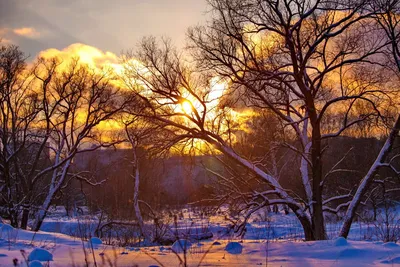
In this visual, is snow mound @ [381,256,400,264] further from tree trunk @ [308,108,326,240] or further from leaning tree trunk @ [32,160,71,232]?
leaning tree trunk @ [32,160,71,232]

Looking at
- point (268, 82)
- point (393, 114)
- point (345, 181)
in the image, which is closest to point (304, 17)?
point (268, 82)

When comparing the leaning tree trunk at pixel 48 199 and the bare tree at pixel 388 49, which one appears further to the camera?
the leaning tree trunk at pixel 48 199

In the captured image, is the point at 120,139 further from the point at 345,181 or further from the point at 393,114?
the point at 345,181

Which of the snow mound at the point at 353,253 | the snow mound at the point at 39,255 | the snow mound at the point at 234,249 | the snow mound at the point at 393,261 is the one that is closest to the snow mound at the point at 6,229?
the snow mound at the point at 39,255

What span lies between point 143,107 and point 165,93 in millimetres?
894

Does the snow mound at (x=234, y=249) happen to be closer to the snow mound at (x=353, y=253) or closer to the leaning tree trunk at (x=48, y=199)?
the snow mound at (x=353, y=253)

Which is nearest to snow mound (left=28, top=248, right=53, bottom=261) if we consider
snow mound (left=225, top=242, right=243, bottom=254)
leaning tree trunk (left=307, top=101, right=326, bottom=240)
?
snow mound (left=225, top=242, right=243, bottom=254)

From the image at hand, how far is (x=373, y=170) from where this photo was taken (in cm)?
1094

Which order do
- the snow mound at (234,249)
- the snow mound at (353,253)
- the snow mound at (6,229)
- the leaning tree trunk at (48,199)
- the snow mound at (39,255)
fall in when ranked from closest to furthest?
the snow mound at (39,255) → the snow mound at (353,253) → the snow mound at (234,249) → the snow mound at (6,229) → the leaning tree trunk at (48,199)

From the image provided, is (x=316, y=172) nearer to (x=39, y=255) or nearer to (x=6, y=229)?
(x=6, y=229)

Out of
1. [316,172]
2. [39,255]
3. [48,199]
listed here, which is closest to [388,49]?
[316,172]

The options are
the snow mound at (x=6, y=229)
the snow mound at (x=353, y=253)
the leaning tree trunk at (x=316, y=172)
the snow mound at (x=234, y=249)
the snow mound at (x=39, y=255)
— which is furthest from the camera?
the leaning tree trunk at (x=316, y=172)

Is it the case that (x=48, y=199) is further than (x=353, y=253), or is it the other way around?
(x=48, y=199)

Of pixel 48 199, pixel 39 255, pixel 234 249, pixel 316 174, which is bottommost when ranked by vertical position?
pixel 234 249
